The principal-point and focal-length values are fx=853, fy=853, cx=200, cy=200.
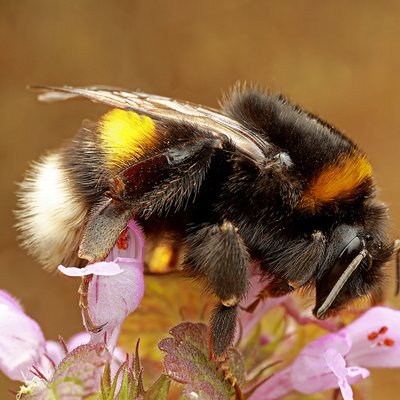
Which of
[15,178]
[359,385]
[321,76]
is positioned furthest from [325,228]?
[321,76]

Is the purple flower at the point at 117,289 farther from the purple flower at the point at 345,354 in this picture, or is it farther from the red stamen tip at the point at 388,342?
the red stamen tip at the point at 388,342

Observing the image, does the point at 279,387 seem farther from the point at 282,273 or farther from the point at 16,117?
the point at 16,117

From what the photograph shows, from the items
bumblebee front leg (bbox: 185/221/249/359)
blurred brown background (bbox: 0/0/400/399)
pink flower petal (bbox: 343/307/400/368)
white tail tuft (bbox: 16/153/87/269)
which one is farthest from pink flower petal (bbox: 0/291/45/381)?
blurred brown background (bbox: 0/0/400/399)

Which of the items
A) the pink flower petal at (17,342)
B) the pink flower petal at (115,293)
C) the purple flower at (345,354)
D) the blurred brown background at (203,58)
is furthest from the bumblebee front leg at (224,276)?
the blurred brown background at (203,58)

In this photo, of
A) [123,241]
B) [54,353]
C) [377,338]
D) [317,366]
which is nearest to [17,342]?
[54,353]

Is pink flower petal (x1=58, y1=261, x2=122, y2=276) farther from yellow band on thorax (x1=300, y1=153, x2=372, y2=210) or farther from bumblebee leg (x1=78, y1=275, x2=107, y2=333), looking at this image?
yellow band on thorax (x1=300, y1=153, x2=372, y2=210)

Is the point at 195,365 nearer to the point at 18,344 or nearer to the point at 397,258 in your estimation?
the point at 18,344
